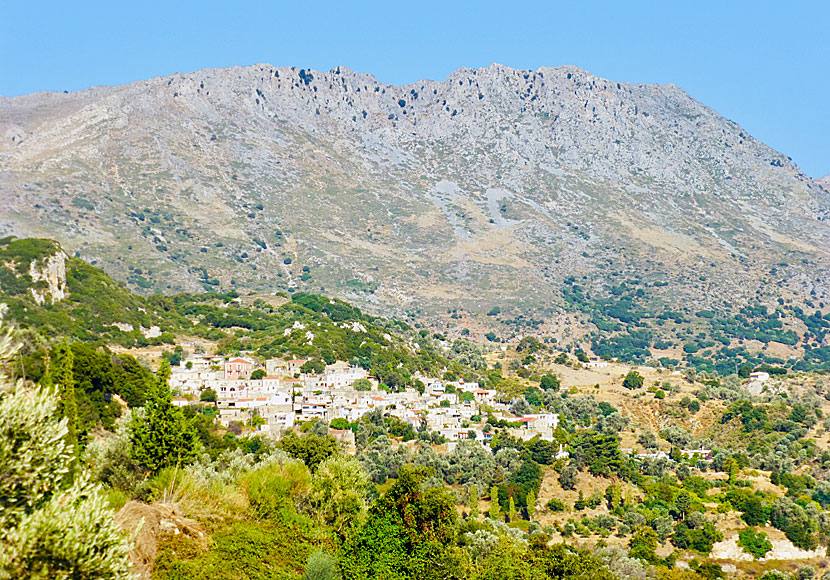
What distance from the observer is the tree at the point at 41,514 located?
1171 centimetres

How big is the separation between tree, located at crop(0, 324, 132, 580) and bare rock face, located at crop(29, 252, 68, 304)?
74321 millimetres

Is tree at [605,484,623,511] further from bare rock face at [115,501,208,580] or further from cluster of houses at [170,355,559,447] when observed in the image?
bare rock face at [115,501,208,580]

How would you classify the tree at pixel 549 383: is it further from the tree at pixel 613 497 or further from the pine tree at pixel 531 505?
the pine tree at pixel 531 505

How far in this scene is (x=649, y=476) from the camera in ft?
214

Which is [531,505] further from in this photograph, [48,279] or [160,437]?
[48,279]

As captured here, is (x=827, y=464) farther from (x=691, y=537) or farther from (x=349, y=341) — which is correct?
(x=349, y=341)

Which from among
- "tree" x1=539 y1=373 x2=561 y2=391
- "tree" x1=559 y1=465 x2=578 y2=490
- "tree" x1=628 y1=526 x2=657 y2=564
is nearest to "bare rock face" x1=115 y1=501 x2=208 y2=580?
"tree" x1=628 y1=526 x2=657 y2=564

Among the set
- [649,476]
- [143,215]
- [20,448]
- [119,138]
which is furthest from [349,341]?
[119,138]

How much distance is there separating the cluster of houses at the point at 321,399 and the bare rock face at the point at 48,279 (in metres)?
16.2

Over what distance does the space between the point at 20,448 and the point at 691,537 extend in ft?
157

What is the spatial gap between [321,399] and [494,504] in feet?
77.5

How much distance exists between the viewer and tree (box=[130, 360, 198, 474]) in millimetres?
25734

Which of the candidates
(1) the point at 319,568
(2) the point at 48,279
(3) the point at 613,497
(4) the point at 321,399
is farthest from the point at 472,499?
(2) the point at 48,279

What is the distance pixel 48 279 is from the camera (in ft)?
281
